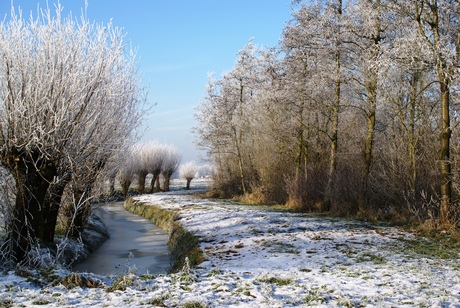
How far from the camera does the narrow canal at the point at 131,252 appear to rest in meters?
Result: 10.3

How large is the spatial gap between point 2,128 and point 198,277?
433 cm

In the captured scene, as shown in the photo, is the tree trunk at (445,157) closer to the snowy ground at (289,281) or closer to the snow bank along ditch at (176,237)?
the snowy ground at (289,281)

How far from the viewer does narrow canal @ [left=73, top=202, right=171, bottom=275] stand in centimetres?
1032

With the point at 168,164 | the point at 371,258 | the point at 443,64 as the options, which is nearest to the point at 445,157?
the point at 443,64

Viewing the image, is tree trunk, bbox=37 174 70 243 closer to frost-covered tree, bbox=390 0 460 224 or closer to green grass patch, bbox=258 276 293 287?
green grass patch, bbox=258 276 293 287

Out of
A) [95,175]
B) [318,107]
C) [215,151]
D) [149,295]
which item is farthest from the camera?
[215,151]

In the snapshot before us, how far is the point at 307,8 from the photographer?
15266 millimetres

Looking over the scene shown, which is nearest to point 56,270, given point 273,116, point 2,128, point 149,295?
point 149,295

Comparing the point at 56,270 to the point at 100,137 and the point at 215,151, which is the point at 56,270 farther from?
the point at 215,151

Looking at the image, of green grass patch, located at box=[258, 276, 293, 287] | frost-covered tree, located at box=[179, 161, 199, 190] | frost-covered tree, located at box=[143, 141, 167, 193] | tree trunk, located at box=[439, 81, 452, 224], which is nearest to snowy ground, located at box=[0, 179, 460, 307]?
green grass patch, located at box=[258, 276, 293, 287]

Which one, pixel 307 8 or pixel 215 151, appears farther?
pixel 215 151

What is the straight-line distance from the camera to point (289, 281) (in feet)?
20.1

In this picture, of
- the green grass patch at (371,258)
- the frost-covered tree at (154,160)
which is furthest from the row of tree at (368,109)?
the frost-covered tree at (154,160)

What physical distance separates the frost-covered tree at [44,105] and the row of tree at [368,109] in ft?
22.8
